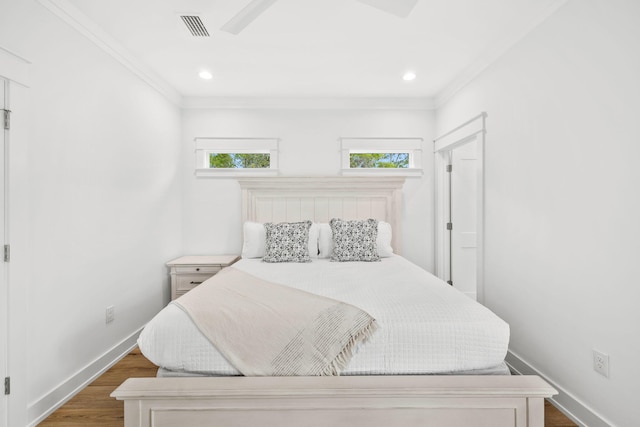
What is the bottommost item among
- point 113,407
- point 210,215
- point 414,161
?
point 113,407

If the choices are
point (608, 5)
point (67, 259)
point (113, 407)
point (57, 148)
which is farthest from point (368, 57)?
point (113, 407)

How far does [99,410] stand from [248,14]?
97.7 inches

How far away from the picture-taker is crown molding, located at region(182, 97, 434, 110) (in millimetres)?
3879

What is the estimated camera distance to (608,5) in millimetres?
1696

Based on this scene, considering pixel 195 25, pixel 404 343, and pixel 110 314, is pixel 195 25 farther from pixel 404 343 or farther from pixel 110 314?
pixel 404 343

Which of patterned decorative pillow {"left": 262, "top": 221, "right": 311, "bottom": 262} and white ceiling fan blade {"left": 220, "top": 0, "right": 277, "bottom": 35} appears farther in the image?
patterned decorative pillow {"left": 262, "top": 221, "right": 311, "bottom": 262}

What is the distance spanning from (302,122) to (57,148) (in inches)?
96.8

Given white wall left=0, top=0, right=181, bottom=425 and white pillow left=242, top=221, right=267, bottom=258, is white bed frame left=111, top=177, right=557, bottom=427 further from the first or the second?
white pillow left=242, top=221, right=267, bottom=258

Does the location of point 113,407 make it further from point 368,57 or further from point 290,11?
point 368,57

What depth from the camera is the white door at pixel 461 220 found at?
3799 mm

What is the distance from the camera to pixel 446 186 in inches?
151

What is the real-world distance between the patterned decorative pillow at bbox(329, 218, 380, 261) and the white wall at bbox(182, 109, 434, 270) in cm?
87

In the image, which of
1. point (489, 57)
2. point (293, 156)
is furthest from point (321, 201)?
point (489, 57)

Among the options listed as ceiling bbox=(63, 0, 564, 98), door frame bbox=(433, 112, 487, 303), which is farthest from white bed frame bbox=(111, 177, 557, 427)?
ceiling bbox=(63, 0, 564, 98)
